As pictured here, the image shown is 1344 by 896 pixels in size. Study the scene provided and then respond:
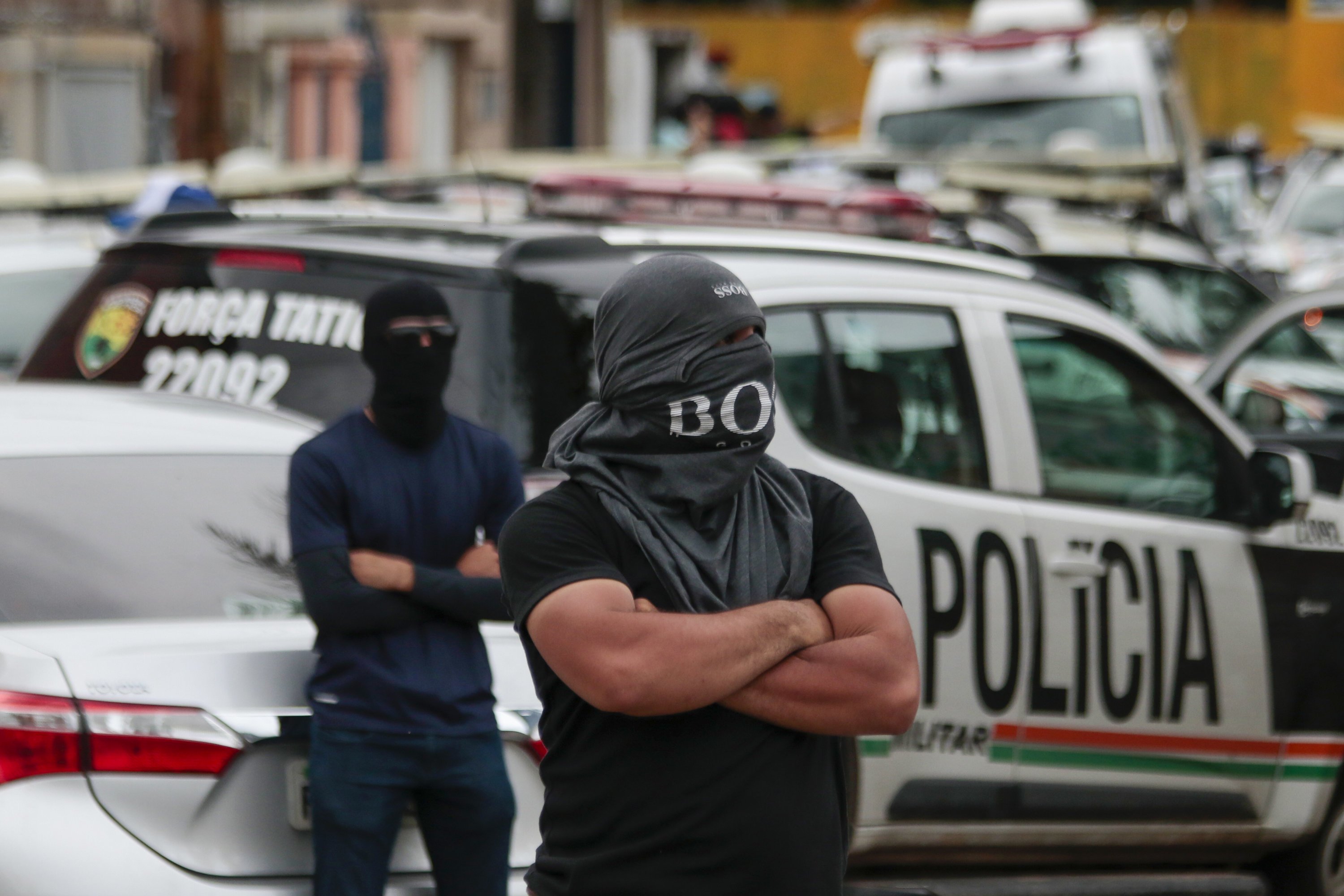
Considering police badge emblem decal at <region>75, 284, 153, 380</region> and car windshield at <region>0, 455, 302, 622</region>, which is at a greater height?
police badge emblem decal at <region>75, 284, 153, 380</region>

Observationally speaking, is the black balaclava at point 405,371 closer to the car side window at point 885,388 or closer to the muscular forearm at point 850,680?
the car side window at point 885,388

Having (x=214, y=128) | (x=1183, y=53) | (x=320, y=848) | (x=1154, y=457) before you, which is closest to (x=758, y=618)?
(x=320, y=848)

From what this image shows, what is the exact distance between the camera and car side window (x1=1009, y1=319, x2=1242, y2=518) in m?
4.95

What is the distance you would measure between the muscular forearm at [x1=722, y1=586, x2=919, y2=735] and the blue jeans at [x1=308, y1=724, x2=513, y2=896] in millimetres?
1188

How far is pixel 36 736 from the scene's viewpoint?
10.9 feet

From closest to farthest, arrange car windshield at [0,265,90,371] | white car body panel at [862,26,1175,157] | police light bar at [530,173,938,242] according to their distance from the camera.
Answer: police light bar at [530,173,938,242]
car windshield at [0,265,90,371]
white car body panel at [862,26,1175,157]

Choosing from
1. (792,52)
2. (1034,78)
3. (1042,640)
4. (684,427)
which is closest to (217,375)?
(1042,640)

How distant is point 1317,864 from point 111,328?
345 centimetres

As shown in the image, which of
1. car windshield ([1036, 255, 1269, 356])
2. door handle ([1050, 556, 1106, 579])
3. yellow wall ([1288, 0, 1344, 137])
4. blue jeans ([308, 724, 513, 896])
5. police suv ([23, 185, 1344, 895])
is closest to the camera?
blue jeans ([308, 724, 513, 896])

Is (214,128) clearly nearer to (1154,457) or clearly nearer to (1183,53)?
(1154,457)

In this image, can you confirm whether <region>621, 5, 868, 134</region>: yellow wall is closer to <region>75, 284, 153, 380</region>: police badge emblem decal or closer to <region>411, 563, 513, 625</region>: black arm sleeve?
<region>75, 284, 153, 380</region>: police badge emblem decal

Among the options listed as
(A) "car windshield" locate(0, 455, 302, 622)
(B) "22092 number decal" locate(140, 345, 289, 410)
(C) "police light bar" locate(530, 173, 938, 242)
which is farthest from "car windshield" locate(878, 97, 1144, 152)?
(A) "car windshield" locate(0, 455, 302, 622)

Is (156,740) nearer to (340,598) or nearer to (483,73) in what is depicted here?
(340,598)

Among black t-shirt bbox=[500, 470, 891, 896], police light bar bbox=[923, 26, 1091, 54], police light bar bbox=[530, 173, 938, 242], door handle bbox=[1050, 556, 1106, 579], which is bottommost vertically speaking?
door handle bbox=[1050, 556, 1106, 579]
